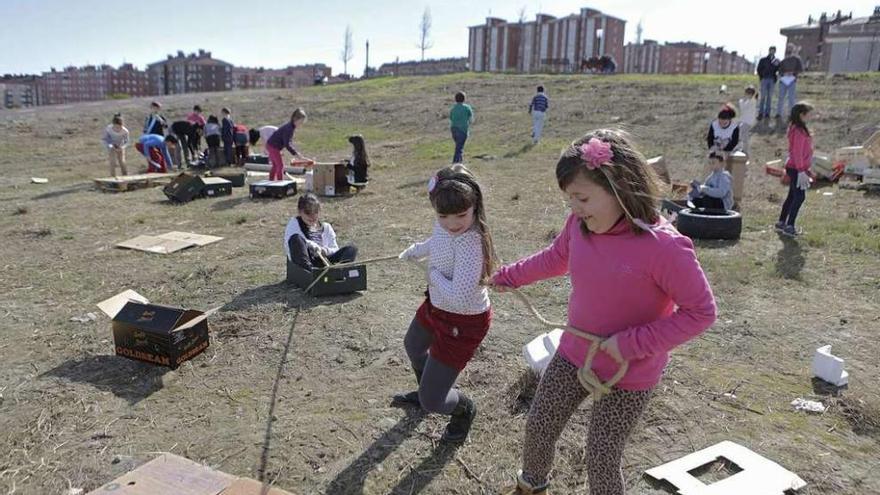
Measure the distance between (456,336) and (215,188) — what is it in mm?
10594

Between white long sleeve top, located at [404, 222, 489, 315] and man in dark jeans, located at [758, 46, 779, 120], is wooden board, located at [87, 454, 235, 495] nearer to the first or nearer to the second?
white long sleeve top, located at [404, 222, 489, 315]

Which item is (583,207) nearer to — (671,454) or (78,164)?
(671,454)

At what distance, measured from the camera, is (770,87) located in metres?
18.0

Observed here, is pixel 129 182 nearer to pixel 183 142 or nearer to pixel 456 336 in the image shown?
pixel 183 142

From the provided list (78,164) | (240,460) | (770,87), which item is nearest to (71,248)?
(240,460)

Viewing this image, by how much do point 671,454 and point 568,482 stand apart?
73 cm

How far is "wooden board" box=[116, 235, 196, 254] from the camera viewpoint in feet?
26.8

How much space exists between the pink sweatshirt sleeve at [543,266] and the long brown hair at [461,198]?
0.30 m

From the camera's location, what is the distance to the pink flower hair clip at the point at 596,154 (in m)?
2.14

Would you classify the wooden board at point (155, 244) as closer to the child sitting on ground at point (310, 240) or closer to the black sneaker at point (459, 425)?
the child sitting on ground at point (310, 240)

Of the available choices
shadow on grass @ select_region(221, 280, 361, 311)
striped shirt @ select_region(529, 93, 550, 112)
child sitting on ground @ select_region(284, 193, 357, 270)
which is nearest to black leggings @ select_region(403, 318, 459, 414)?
shadow on grass @ select_region(221, 280, 361, 311)

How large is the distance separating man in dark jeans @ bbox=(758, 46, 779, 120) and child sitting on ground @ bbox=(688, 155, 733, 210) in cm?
1049

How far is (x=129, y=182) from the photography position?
13.7m

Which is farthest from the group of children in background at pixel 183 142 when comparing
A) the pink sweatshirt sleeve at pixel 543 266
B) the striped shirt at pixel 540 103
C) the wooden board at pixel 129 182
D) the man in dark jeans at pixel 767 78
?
the man in dark jeans at pixel 767 78
